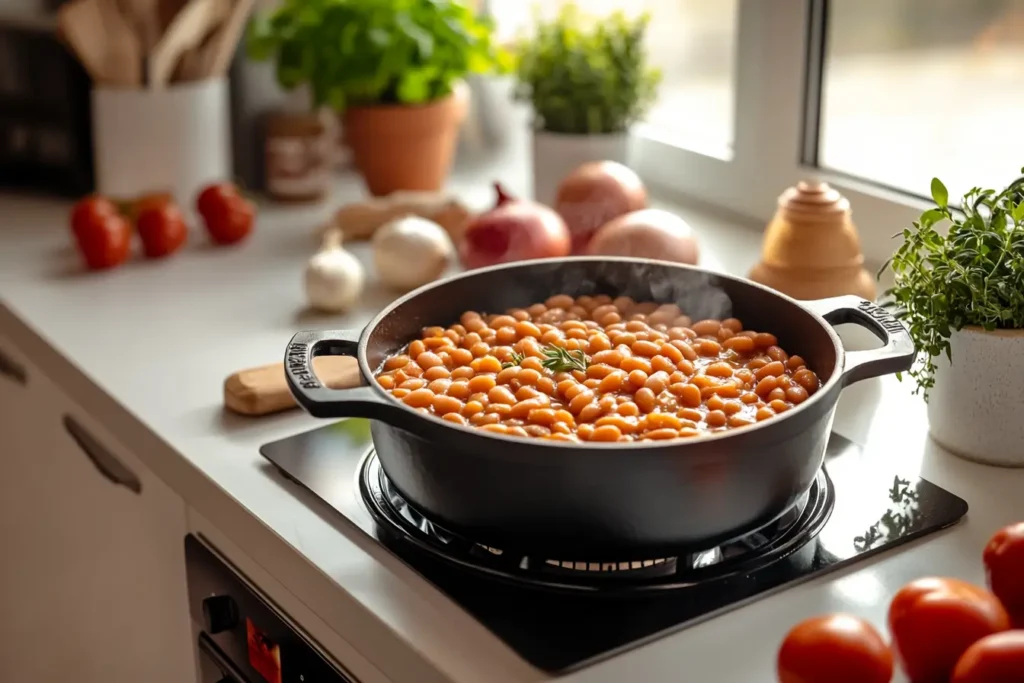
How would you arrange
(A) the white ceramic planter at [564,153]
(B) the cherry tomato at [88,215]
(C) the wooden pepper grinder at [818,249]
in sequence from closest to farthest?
(C) the wooden pepper grinder at [818,249] → (B) the cherry tomato at [88,215] → (A) the white ceramic planter at [564,153]

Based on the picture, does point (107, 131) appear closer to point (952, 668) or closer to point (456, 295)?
point (456, 295)

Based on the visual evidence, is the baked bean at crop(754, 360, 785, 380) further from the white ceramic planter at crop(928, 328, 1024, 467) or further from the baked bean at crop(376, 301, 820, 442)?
the white ceramic planter at crop(928, 328, 1024, 467)

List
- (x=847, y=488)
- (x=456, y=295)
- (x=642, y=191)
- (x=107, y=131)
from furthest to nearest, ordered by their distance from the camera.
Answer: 1. (x=107, y=131)
2. (x=642, y=191)
3. (x=456, y=295)
4. (x=847, y=488)

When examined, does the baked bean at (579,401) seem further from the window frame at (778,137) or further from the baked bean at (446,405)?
the window frame at (778,137)

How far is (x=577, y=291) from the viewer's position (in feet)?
4.07

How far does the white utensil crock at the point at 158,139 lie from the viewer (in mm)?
1859

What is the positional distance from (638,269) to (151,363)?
56 cm

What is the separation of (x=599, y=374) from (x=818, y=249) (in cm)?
Answer: 40

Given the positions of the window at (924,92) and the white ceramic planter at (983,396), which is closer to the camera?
the white ceramic planter at (983,396)

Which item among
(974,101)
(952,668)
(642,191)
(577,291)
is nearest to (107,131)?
(642,191)

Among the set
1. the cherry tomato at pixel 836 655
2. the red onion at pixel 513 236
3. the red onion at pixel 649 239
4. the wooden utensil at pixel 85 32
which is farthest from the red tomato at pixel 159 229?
the cherry tomato at pixel 836 655

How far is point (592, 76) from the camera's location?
1.74m

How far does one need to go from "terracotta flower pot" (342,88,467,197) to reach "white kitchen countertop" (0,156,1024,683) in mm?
105

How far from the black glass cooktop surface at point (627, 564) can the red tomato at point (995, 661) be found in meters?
0.20
